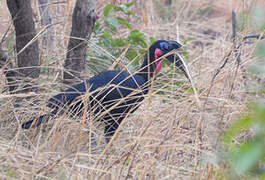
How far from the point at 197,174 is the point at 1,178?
2.53ft

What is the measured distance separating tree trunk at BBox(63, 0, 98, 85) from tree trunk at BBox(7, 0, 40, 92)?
20 cm

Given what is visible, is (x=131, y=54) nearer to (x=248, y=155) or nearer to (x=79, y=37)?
(x=79, y=37)

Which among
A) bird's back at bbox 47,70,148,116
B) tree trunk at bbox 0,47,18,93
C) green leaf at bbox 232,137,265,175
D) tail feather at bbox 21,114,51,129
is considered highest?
green leaf at bbox 232,137,265,175

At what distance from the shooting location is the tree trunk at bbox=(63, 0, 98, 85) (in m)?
2.82

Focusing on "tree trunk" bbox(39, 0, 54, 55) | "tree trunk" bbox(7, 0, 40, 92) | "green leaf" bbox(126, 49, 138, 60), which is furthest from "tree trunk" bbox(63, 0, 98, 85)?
"green leaf" bbox(126, 49, 138, 60)

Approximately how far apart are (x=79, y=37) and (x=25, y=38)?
0.31m

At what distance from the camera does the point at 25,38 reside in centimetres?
281

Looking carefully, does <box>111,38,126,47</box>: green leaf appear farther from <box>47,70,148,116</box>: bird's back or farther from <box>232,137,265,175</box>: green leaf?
<box>232,137,265,175</box>: green leaf

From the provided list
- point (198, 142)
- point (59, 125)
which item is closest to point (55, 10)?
point (59, 125)

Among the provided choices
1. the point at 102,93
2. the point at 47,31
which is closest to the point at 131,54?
the point at 47,31

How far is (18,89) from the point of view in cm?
266

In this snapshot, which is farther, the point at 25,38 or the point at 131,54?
the point at 131,54

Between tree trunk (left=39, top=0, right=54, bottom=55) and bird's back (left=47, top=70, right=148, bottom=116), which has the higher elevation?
tree trunk (left=39, top=0, right=54, bottom=55)

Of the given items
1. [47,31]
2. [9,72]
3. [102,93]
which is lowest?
[102,93]
